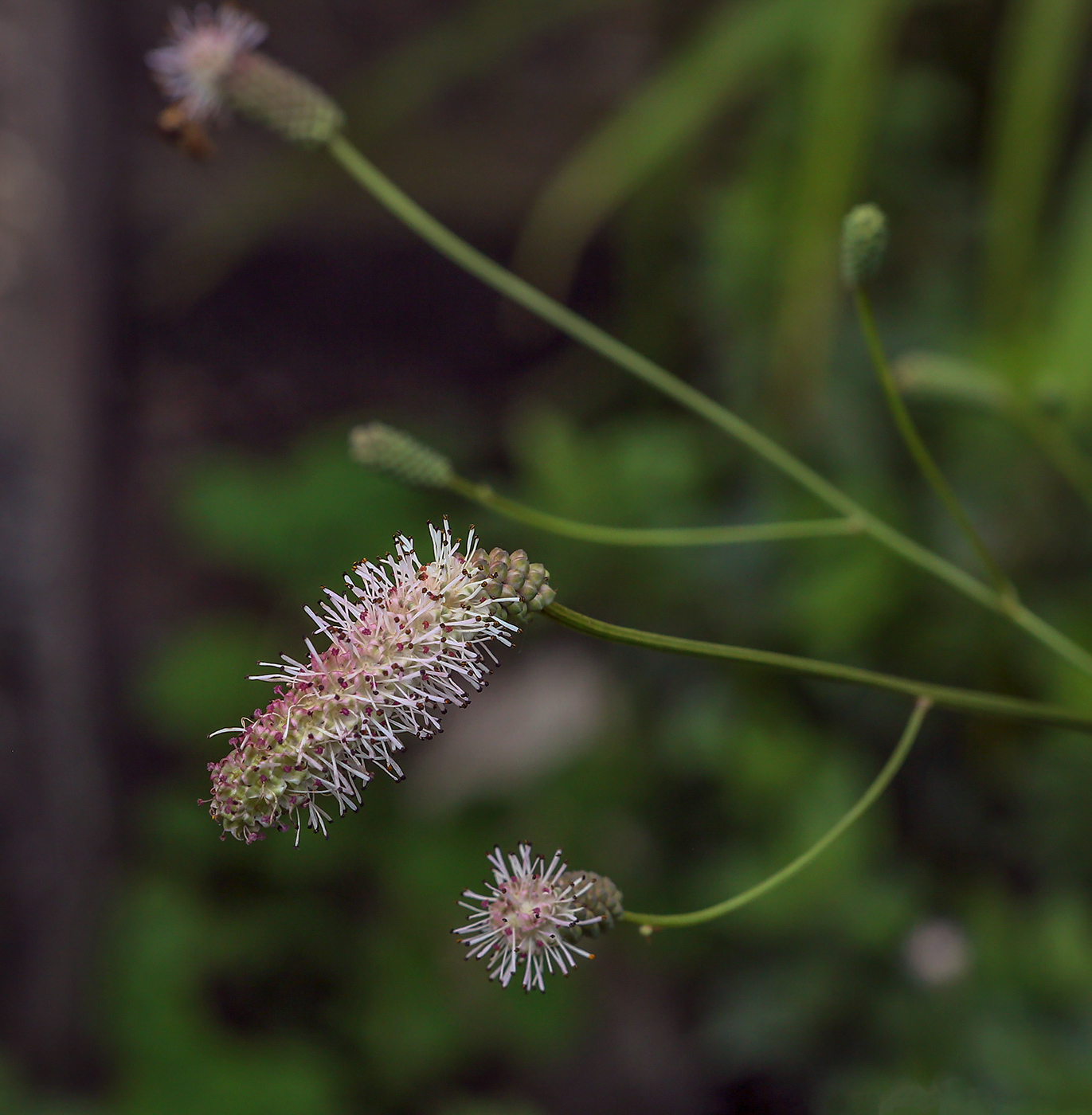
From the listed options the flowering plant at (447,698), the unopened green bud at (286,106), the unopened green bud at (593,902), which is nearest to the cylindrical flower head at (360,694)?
the flowering plant at (447,698)

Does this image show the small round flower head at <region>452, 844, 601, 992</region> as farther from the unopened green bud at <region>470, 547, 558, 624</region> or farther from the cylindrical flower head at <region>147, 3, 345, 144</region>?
the cylindrical flower head at <region>147, 3, 345, 144</region>

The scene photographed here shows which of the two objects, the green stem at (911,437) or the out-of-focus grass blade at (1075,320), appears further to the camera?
the out-of-focus grass blade at (1075,320)

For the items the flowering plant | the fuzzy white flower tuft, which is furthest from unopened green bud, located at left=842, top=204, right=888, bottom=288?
the fuzzy white flower tuft

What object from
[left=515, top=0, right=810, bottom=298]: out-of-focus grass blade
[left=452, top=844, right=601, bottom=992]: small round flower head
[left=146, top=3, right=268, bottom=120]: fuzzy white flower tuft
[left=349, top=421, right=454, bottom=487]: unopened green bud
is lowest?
[left=452, top=844, right=601, bottom=992]: small round flower head

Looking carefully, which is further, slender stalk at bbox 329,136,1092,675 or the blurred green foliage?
the blurred green foliage

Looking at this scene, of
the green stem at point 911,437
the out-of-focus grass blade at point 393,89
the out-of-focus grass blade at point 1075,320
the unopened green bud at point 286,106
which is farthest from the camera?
the out-of-focus grass blade at point 393,89

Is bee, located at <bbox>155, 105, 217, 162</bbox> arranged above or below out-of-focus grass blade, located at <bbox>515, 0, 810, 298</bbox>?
below

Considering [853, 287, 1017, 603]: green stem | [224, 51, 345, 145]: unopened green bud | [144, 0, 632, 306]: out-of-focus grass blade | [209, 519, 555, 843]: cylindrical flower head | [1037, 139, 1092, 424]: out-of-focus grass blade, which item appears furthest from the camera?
[144, 0, 632, 306]: out-of-focus grass blade

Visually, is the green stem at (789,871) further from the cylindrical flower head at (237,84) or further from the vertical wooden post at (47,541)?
the vertical wooden post at (47,541)
